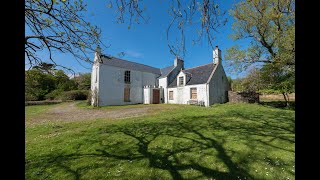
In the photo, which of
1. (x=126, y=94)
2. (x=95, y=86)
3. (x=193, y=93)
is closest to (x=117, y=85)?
(x=126, y=94)

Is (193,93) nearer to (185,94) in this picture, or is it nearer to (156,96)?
(185,94)

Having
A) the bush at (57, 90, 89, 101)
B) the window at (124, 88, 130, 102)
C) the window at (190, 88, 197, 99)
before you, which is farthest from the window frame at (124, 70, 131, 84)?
the bush at (57, 90, 89, 101)

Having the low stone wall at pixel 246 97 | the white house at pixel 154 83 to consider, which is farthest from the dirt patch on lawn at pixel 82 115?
the low stone wall at pixel 246 97

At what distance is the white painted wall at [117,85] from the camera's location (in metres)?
21.5

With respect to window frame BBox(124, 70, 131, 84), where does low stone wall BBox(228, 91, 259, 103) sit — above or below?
below

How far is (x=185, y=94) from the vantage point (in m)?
21.7

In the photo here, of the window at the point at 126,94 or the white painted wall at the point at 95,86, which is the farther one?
the window at the point at 126,94

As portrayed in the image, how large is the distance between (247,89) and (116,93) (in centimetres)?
1778

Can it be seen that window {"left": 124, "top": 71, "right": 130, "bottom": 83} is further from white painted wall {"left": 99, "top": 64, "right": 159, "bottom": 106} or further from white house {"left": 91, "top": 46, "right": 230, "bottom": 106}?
white painted wall {"left": 99, "top": 64, "right": 159, "bottom": 106}

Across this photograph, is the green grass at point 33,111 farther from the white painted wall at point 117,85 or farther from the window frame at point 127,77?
the window frame at point 127,77

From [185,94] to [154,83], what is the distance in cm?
780

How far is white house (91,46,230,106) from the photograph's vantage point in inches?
782
